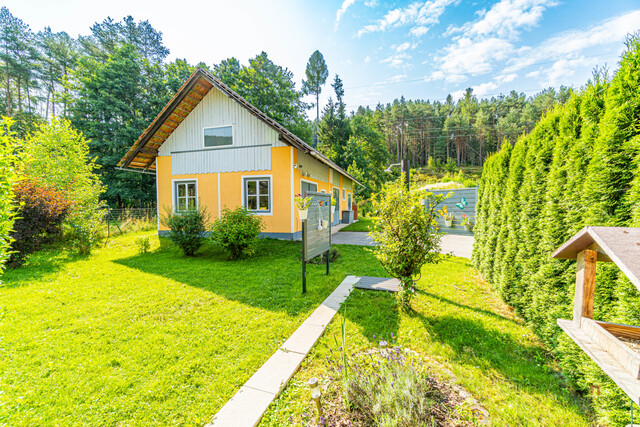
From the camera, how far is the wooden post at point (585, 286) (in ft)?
5.01

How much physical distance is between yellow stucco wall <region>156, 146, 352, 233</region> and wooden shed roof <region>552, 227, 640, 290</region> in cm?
827

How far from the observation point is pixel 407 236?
146 inches

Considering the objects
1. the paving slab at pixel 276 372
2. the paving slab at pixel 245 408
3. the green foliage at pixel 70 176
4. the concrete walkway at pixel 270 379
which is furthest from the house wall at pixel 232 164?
the paving slab at pixel 245 408

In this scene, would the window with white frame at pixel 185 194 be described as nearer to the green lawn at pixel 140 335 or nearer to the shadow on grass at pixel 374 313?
the green lawn at pixel 140 335

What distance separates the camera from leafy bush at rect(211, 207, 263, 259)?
744 cm

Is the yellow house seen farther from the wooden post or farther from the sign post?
the wooden post

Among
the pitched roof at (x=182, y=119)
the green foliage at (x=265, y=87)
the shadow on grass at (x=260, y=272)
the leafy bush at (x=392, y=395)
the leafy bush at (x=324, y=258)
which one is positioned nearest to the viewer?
the leafy bush at (x=392, y=395)

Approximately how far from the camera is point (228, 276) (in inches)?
235

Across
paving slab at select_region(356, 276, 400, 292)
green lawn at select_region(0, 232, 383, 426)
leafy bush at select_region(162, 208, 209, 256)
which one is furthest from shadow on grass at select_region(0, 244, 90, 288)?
paving slab at select_region(356, 276, 400, 292)

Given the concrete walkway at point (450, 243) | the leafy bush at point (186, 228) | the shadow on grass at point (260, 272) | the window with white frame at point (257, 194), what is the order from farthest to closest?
the window with white frame at point (257, 194) → the concrete walkway at point (450, 243) → the leafy bush at point (186, 228) → the shadow on grass at point (260, 272)

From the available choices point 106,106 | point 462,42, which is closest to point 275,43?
point 462,42

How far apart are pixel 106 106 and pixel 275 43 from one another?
782 inches

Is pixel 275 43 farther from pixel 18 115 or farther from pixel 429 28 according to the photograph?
pixel 18 115

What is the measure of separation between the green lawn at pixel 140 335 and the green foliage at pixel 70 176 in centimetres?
267
